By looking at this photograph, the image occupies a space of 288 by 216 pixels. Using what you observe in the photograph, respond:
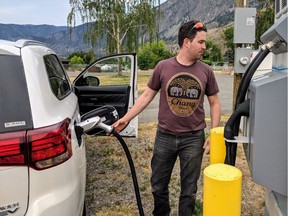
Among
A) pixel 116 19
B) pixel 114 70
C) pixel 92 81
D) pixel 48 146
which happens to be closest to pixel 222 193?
pixel 48 146

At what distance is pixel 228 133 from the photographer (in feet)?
6.81

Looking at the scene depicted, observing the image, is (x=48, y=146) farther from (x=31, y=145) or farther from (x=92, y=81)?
(x=92, y=81)

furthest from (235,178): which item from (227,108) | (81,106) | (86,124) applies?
(227,108)

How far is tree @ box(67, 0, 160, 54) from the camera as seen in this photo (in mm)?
20672

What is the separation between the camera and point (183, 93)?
2695mm

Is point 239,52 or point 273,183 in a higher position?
point 239,52

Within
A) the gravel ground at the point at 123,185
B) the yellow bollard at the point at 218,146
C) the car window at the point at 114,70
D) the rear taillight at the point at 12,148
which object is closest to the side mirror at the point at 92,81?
the car window at the point at 114,70

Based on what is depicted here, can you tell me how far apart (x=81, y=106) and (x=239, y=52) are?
2.35m

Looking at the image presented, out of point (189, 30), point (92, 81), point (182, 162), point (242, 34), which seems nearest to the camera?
point (189, 30)

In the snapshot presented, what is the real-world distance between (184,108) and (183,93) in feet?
0.40

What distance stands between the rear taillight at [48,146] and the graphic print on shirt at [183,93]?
3.42 ft

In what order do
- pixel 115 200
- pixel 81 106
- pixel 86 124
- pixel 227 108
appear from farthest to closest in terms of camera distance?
pixel 227 108, pixel 81 106, pixel 115 200, pixel 86 124

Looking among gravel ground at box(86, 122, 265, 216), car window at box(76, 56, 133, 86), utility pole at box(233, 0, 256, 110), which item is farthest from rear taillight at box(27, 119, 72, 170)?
utility pole at box(233, 0, 256, 110)

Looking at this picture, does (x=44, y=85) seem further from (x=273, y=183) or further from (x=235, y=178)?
(x=273, y=183)
